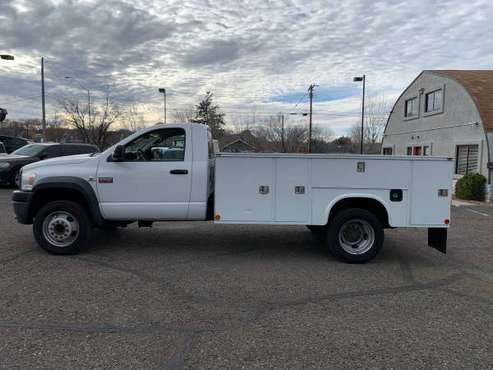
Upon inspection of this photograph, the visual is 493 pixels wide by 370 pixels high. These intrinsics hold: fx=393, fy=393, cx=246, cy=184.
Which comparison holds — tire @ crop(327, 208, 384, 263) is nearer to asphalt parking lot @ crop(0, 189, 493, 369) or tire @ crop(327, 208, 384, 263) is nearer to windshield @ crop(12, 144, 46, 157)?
asphalt parking lot @ crop(0, 189, 493, 369)

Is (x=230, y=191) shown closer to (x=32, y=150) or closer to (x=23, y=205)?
(x=23, y=205)

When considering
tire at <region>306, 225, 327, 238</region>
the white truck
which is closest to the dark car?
the white truck

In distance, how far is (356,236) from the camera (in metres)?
6.19

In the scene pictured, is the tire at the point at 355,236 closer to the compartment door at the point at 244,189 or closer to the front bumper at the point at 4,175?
the compartment door at the point at 244,189

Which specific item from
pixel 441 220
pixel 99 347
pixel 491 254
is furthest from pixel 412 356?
pixel 491 254

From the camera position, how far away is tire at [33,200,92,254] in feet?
20.1

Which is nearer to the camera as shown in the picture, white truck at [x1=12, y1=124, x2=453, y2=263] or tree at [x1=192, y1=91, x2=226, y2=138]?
white truck at [x1=12, y1=124, x2=453, y2=263]

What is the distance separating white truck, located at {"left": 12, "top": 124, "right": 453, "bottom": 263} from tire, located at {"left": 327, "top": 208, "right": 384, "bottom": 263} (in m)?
0.02

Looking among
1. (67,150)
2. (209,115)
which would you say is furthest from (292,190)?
(209,115)

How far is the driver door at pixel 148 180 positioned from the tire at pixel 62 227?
0.40m

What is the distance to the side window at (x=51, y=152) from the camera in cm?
1490

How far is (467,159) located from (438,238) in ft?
48.4

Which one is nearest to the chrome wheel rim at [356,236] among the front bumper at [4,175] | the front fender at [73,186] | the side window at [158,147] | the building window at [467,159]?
the side window at [158,147]

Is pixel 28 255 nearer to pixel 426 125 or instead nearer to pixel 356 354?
pixel 356 354
